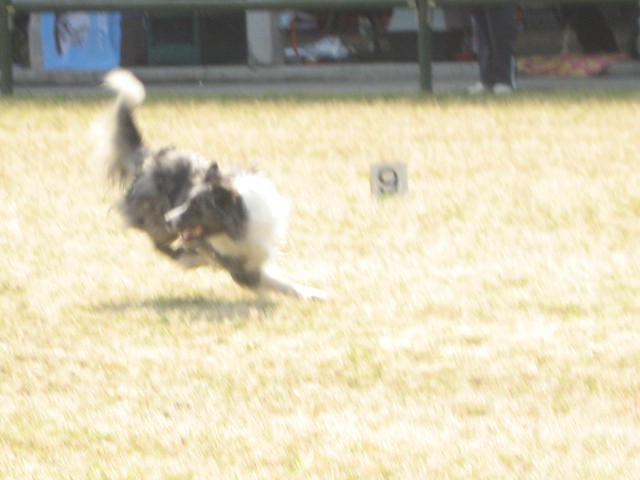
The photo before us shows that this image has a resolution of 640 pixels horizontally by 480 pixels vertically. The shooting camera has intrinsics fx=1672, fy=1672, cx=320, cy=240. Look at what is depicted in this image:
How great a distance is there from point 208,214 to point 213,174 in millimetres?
187

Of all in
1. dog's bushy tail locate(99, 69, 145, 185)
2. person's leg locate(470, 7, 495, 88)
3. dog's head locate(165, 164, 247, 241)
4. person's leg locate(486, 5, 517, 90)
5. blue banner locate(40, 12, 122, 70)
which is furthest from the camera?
blue banner locate(40, 12, 122, 70)

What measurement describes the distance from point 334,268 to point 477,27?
801 cm

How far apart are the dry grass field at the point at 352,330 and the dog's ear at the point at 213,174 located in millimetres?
597

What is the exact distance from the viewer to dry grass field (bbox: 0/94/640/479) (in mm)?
5496

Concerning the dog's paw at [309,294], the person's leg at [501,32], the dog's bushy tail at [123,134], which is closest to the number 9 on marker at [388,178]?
the dog's bushy tail at [123,134]

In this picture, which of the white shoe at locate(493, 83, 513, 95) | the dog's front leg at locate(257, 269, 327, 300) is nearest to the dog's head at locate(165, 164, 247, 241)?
the dog's front leg at locate(257, 269, 327, 300)

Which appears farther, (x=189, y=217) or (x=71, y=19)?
(x=71, y=19)

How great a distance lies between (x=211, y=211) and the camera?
7.67 m

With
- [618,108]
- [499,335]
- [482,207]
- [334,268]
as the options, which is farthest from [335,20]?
[499,335]

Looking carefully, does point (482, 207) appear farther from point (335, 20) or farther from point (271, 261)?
point (335, 20)

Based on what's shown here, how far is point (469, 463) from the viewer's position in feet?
17.4

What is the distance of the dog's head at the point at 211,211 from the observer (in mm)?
7668

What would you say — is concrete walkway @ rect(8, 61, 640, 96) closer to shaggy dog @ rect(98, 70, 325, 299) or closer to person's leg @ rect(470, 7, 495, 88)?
person's leg @ rect(470, 7, 495, 88)

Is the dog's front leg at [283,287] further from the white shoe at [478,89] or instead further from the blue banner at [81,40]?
the blue banner at [81,40]
